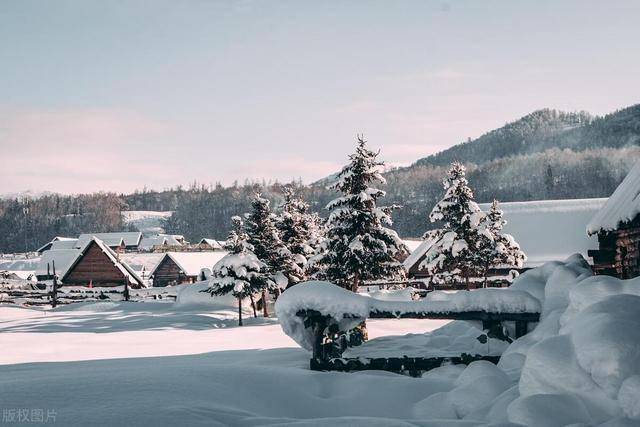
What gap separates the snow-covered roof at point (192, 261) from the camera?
172ft

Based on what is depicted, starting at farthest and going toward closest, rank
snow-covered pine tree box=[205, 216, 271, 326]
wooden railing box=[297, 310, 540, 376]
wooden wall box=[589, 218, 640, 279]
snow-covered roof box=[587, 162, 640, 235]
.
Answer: snow-covered pine tree box=[205, 216, 271, 326] < wooden wall box=[589, 218, 640, 279] < snow-covered roof box=[587, 162, 640, 235] < wooden railing box=[297, 310, 540, 376]

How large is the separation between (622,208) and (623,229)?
5.36 feet

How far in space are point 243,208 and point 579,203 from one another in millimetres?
154372

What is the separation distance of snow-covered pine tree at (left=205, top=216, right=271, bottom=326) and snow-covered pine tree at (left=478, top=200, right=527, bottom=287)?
11697 millimetres

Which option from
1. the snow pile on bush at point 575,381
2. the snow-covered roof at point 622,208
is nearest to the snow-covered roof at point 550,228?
the snow-covered roof at point 622,208

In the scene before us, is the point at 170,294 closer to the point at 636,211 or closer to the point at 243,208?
the point at 636,211

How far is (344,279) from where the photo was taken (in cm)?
2214

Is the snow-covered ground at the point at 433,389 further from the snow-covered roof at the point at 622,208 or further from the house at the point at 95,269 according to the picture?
the house at the point at 95,269

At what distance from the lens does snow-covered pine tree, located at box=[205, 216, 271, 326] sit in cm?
2703

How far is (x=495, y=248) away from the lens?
2880 cm

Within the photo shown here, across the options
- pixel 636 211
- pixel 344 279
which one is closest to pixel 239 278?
pixel 344 279

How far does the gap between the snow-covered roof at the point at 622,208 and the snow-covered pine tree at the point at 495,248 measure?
13.6m

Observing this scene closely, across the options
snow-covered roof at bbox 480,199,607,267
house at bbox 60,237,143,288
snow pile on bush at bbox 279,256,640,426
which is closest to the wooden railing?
snow pile on bush at bbox 279,256,640,426

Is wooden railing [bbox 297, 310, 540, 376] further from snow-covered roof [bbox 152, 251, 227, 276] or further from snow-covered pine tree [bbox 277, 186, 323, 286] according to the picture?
snow-covered roof [bbox 152, 251, 227, 276]
